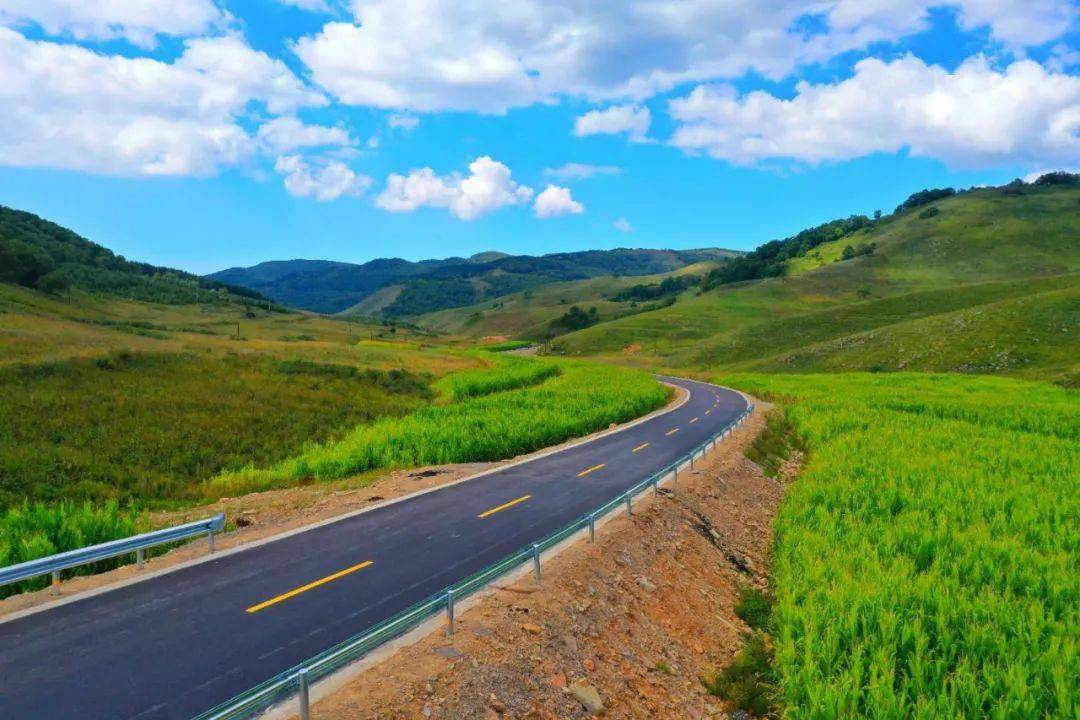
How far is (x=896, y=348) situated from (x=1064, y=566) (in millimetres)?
78586

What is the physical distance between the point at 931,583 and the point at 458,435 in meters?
17.7

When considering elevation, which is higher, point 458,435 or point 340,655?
point 340,655

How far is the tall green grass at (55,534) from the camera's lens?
11359mm

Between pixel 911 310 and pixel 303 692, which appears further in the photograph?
pixel 911 310

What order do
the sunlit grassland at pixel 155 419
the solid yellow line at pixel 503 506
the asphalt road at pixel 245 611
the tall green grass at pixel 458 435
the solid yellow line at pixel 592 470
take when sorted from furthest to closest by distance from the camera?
1. the sunlit grassland at pixel 155 419
2. the tall green grass at pixel 458 435
3. the solid yellow line at pixel 592 470
4. the solid yellow line at pixel 503 506
5. the asphalt road at pixel 245 611

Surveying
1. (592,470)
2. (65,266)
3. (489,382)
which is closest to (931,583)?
(592,470)

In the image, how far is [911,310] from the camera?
367 feet

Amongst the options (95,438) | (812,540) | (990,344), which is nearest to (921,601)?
(812,540)

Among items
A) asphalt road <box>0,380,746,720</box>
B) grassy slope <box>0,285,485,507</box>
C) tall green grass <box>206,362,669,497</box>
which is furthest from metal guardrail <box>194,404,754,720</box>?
grassy slope <box>0,285,485,507</box>

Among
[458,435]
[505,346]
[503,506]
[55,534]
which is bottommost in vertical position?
[505,346]

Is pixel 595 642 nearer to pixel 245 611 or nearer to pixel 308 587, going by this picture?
pixel 308 587

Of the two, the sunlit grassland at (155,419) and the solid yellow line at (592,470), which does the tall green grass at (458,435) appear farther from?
the solid yellow line at (592,470)

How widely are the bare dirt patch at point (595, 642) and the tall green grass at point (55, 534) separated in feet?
25.7

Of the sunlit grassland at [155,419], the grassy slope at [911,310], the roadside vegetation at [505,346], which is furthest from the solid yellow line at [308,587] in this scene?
the roadside vegetation at [505,346]
